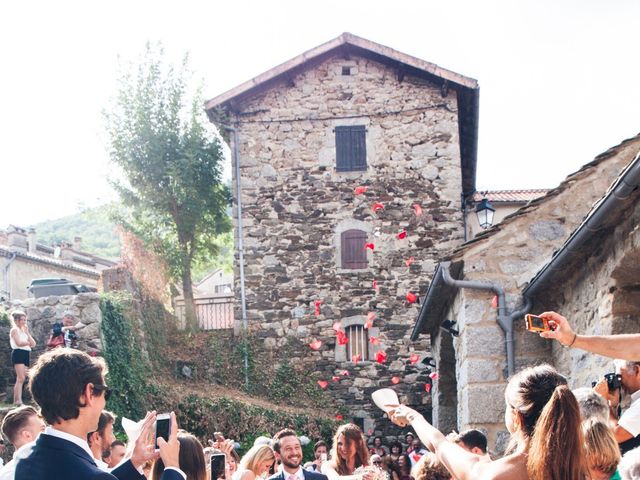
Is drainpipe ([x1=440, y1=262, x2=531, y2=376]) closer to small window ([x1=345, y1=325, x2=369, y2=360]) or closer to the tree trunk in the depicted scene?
small window ([x1=345, y1=325, x2=369, y2=360])

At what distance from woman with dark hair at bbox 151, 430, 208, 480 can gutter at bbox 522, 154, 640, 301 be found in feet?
10.3

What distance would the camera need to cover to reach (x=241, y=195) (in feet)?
60.0

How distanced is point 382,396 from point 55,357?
129cm

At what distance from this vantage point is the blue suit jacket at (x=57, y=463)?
9.68 ft

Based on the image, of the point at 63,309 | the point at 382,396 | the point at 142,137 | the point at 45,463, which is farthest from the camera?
the point at 142,137

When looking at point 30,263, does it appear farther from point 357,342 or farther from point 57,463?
point 57,463

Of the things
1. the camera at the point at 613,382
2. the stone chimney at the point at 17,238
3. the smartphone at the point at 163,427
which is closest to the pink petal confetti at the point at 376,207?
the camera at the point at 613,382

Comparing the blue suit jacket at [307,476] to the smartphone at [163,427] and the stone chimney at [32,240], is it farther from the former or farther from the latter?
the stone chimney at [32,240]

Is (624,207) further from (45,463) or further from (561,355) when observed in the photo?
(45,463)

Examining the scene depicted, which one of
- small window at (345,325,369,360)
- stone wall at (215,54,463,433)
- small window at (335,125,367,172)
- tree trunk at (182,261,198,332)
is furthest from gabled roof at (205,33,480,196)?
small window at (345,325,369,360)

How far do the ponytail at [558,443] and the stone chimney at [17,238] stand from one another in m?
28.7

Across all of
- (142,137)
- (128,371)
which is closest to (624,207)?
(128,371)

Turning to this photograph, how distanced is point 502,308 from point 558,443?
19.3ft

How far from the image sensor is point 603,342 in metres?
3.49
